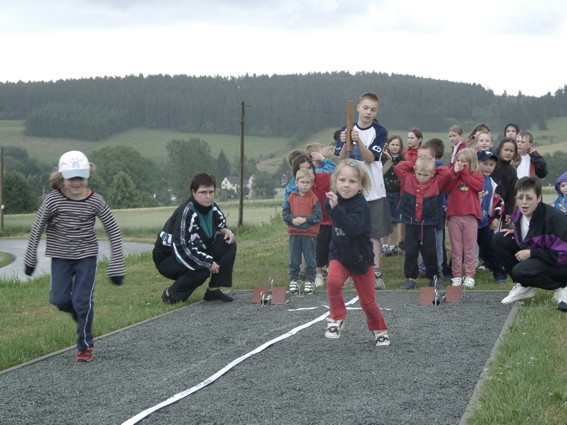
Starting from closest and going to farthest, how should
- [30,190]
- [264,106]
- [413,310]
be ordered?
[413,310] → [30,190] → [264,106]

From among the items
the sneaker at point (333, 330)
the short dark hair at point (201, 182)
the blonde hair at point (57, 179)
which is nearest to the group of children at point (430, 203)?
the short dark hair at point (201, 182)

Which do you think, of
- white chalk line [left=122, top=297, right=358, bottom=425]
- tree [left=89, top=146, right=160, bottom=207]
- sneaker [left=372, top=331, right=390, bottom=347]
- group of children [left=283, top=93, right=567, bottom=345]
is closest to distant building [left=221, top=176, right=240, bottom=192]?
tree [left=89, top=146, right=160, bottom=207]

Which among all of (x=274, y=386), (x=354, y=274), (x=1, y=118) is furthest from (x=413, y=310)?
(x=1, y=118)

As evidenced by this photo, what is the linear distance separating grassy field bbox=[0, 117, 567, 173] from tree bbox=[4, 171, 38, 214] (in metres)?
27.2

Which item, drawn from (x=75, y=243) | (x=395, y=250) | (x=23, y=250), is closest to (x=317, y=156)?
(x=395, y=250)

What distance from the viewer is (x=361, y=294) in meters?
8.48

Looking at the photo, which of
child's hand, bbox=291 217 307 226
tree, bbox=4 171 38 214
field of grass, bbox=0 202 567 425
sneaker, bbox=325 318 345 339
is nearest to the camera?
field of grass, bbox=0 202 567 425

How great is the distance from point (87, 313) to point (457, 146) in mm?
7845

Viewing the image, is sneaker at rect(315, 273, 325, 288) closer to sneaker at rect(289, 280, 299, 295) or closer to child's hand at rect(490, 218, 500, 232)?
sneaker at rect(289, 280, 299, 295)

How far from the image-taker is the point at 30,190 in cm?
9956

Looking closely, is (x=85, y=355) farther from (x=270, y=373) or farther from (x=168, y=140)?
(x=168, y=140)

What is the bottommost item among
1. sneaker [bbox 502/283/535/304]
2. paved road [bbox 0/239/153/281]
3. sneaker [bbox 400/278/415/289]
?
paved road [bbox 0/239/153/281]

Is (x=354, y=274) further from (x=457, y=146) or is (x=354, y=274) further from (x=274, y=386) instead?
(x=457, y=146)

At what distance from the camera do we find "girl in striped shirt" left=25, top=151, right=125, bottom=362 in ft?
27.3
